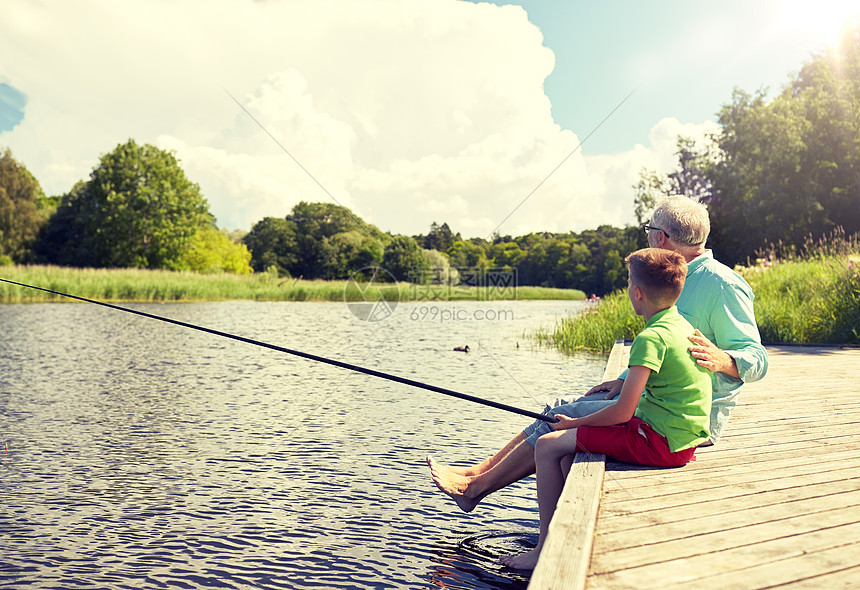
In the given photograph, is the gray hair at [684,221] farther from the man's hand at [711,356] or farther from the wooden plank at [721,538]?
the wooden plank at [721,538]

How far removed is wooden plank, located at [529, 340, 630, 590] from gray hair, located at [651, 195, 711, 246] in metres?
1.13

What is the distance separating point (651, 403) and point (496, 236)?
116ft

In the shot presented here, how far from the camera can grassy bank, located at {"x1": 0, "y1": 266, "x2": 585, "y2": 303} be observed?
29.4m

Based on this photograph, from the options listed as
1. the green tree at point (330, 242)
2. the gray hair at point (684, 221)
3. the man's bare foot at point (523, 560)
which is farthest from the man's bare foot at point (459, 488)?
the green tree at point (330, 242)

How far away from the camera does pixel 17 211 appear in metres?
45.6

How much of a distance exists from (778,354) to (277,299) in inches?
1260

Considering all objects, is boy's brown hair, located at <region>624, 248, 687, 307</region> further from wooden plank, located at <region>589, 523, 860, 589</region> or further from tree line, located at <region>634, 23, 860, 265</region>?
tree line, located at <region>634, 23, 860, 265</region>

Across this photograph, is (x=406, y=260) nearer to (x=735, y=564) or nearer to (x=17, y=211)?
(x=17, y=211)

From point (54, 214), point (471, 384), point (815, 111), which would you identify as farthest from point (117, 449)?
point (54, 214)

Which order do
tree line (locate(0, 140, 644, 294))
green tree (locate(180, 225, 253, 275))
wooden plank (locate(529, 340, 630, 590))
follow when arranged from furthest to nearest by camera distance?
green tree (locate(180, 225, 253, 275))
tree line (locate(0, 140, 644, 294))
wooden plank (locate(529, 340, 630, 590))

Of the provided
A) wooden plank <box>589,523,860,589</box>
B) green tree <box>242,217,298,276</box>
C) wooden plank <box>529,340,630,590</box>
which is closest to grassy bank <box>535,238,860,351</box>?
wooden plank <box>529,340,630,590</box>

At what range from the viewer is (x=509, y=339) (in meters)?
17.4

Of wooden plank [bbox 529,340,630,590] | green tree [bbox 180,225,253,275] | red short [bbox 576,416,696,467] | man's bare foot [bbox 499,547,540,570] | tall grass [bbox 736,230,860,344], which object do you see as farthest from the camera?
green tree [bbox 180,225,253,275]

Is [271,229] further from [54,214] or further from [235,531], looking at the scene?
[235,531]
